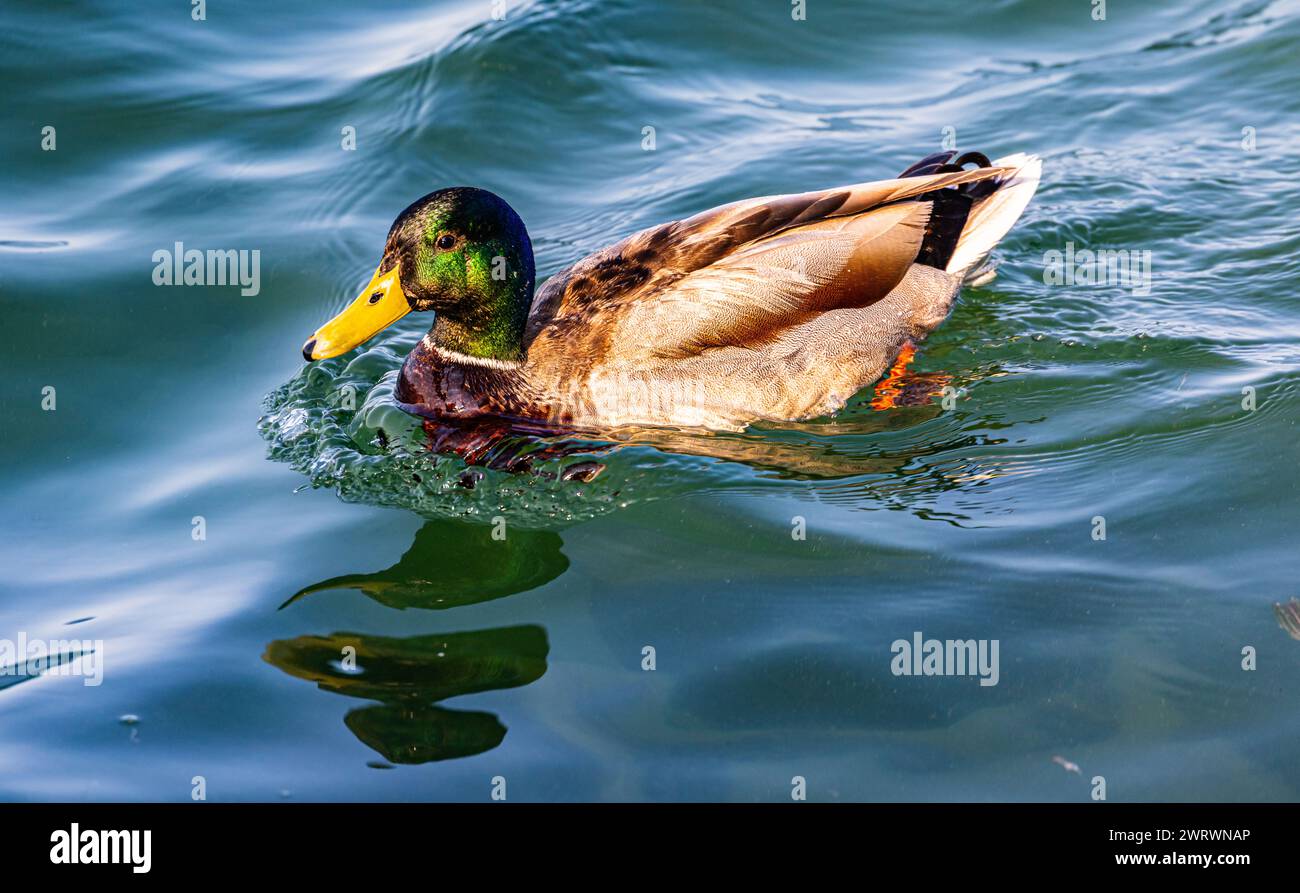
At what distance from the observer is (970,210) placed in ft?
27.7

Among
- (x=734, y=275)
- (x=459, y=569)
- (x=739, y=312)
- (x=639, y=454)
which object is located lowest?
(x=459, y=569)

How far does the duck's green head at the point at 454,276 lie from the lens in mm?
7102

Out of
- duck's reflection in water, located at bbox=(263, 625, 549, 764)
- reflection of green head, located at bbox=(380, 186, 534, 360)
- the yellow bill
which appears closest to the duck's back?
reflection of green head, located at bbox=(380, 186, 534, 360)

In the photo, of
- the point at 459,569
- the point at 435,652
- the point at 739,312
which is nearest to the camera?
the point at 435,652

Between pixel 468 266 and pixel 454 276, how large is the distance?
0.09 metres

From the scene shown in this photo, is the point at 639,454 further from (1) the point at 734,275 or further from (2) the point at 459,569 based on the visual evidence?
(2) the point at 459,569

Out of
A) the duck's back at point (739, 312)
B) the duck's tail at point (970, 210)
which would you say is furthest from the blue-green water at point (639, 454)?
the duck's tail at point (970, 210)

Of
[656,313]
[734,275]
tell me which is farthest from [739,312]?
[656,313]

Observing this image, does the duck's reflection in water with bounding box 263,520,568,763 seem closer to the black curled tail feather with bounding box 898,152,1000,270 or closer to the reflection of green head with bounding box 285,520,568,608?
the reflection of green head with bounding box 285,520,568,608

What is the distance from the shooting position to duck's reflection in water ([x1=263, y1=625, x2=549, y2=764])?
5219mm

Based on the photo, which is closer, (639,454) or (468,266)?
(639,454)

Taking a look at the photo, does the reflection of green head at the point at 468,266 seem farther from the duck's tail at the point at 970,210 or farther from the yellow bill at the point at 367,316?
the duck's tail at the point at 970,210
